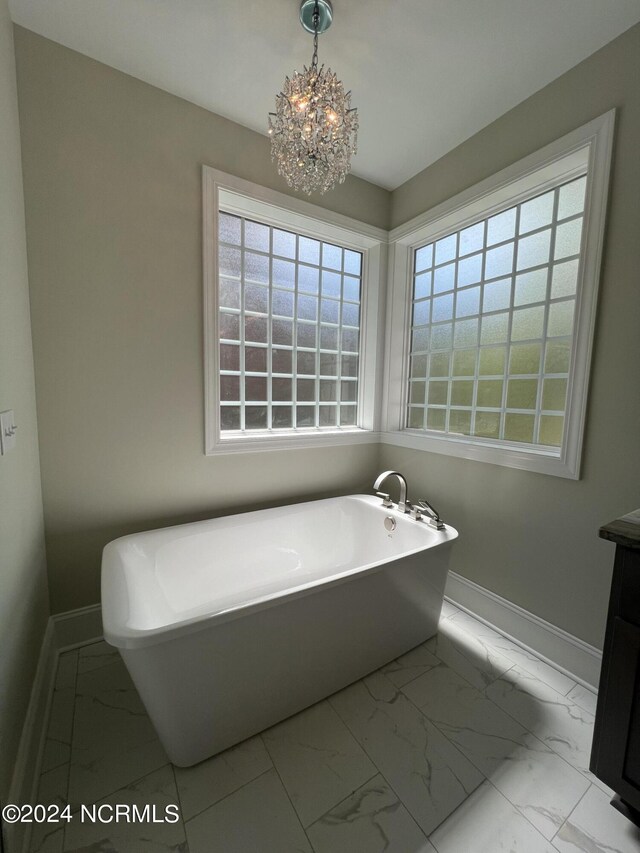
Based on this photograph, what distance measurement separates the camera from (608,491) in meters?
1.49

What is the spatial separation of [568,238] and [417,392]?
1.20 metres

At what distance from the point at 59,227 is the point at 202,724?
6.75 ft

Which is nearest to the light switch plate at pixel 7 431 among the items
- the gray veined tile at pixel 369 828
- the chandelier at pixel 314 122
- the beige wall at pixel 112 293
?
the beige wall at pixel 112 293

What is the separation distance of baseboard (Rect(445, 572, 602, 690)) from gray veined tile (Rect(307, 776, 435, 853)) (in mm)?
1043

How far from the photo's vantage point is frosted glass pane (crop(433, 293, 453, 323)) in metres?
2.31

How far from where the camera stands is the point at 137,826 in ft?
3.37

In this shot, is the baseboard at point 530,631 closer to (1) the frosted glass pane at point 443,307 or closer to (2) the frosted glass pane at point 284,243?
(1) the frosted glass pane at point 443,307

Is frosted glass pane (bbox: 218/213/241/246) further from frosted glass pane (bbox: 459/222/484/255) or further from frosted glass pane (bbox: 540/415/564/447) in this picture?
frosted glass pane (bbox: 540/415/564/447)

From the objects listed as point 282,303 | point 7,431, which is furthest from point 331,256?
point 7,431

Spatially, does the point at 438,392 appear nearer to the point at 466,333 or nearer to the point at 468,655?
the point at 466,333

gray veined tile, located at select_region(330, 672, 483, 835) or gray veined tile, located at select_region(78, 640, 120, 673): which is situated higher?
gray veined tile, located at select_region(330, 672, 483, 835)

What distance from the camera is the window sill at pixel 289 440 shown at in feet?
6.74

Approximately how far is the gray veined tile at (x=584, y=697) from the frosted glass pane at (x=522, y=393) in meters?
1.31

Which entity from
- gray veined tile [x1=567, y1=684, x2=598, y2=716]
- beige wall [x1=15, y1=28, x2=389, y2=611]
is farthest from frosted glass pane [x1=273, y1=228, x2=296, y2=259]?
gray veined tile [x1=567, y1=684, x2=598, y2=716]
